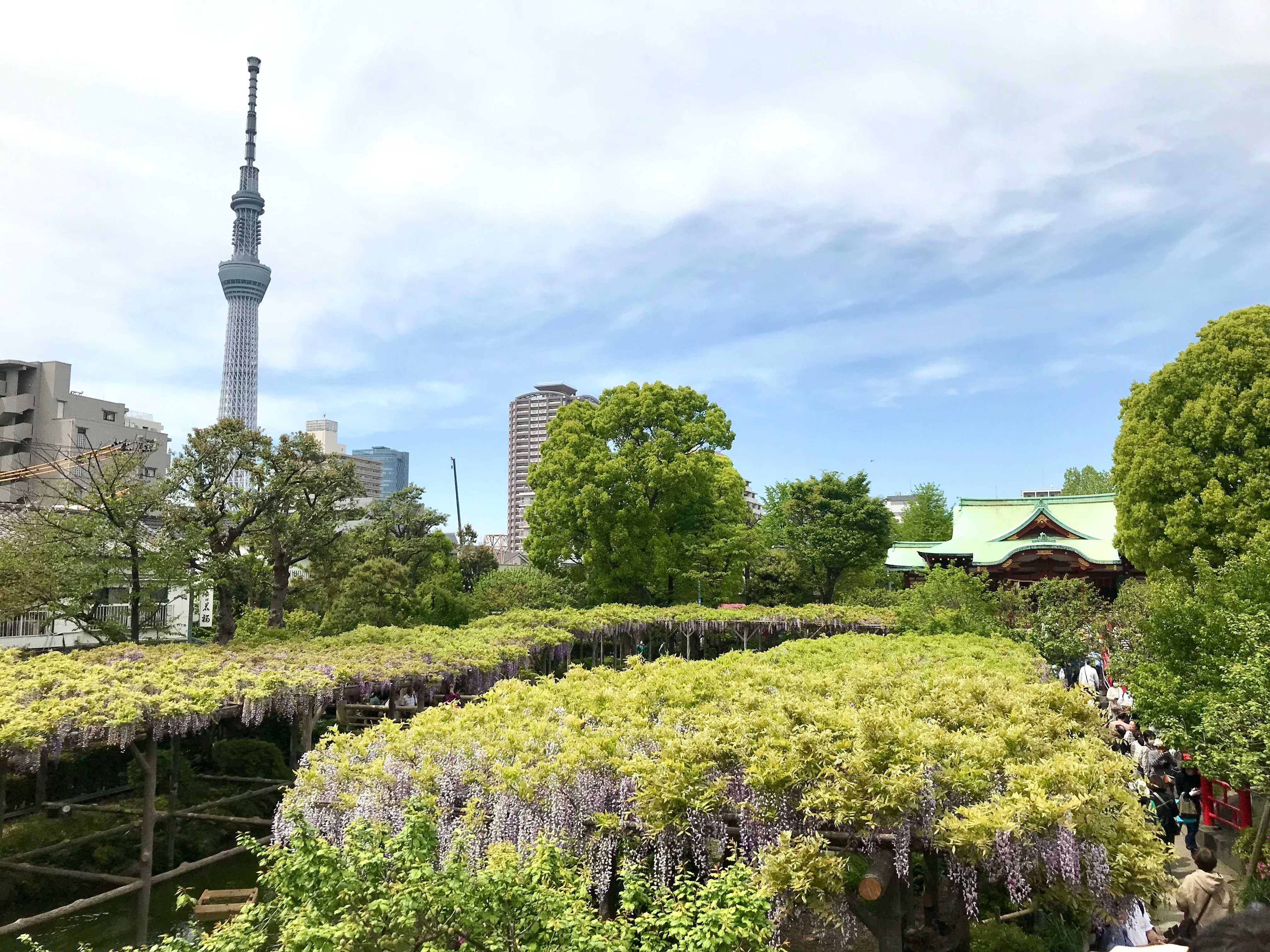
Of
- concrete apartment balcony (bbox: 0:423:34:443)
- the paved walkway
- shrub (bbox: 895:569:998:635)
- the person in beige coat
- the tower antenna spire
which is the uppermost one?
the tower antenna spire

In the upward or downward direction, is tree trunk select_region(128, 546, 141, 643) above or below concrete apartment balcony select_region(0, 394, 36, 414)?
below

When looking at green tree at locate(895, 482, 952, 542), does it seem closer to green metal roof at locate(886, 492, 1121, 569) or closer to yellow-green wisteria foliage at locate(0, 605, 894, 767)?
green metal roof at locate(886, 492, 1121, 569)

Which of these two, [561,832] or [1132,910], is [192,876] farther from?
[1132,910]

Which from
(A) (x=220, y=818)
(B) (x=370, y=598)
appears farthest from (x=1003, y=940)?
(B) (x=370, y=598)

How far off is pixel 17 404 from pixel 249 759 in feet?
125

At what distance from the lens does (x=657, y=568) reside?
35062 millimetres

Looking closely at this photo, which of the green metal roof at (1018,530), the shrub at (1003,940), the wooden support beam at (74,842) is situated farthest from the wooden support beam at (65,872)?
the green metal roof at (1018,530)

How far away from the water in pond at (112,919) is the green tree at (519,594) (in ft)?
55.1

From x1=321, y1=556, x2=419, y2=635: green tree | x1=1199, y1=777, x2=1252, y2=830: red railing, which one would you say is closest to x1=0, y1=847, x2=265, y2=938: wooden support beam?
x1=1199, y1=777, x2=1252, y2=830: red railing

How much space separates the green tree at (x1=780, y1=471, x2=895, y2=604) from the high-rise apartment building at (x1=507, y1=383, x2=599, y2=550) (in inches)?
4633

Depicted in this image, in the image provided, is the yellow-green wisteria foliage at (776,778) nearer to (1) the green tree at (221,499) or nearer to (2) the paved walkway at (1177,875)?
(2) the paved walkway at (1177,875)

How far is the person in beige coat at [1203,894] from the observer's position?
7789mm

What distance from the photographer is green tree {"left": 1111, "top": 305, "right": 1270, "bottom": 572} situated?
66.6 feet

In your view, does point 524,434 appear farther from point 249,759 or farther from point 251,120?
point 249,759
